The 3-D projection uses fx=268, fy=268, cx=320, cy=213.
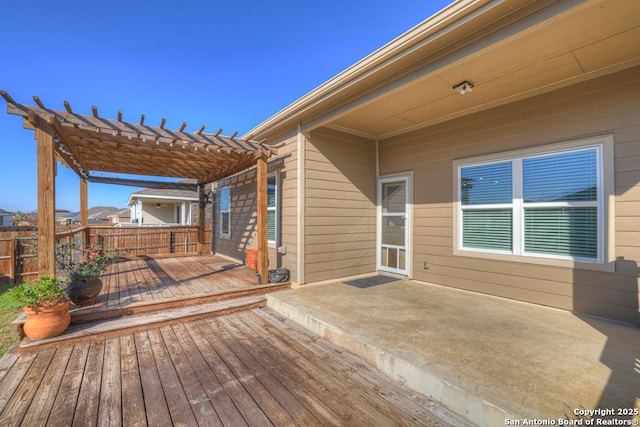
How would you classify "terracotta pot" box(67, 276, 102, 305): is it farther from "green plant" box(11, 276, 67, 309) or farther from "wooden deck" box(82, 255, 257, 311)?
"green plant" box(11, 276, 67, 309)

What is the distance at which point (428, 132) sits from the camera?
15.6 feet

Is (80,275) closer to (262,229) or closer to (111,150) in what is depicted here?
(111,150)

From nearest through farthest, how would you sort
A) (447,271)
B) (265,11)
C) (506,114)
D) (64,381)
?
(64,381), (506,114), (447,271), (265,11)

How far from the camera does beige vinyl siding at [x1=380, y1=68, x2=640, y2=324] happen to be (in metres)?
2.91

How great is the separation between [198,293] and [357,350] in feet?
8.74

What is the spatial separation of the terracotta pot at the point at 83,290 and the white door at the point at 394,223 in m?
4.64

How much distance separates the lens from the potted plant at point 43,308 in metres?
2.76

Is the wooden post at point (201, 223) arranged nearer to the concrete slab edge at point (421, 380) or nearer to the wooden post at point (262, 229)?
the wooden post at point (262, 229)

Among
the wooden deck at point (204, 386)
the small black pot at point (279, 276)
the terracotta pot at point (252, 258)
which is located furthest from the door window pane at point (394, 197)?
the wooden deck at point (204, 386)

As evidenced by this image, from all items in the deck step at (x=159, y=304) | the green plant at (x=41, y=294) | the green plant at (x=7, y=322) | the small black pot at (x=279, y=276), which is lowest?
the green plant at (x=7, y=322)

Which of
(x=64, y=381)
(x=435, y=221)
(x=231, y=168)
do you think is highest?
(x=231, y=168)

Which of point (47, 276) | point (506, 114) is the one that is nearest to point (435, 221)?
point (506, 114)

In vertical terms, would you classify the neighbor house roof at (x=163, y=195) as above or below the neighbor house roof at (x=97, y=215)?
above

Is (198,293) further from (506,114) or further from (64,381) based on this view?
(506,114)
